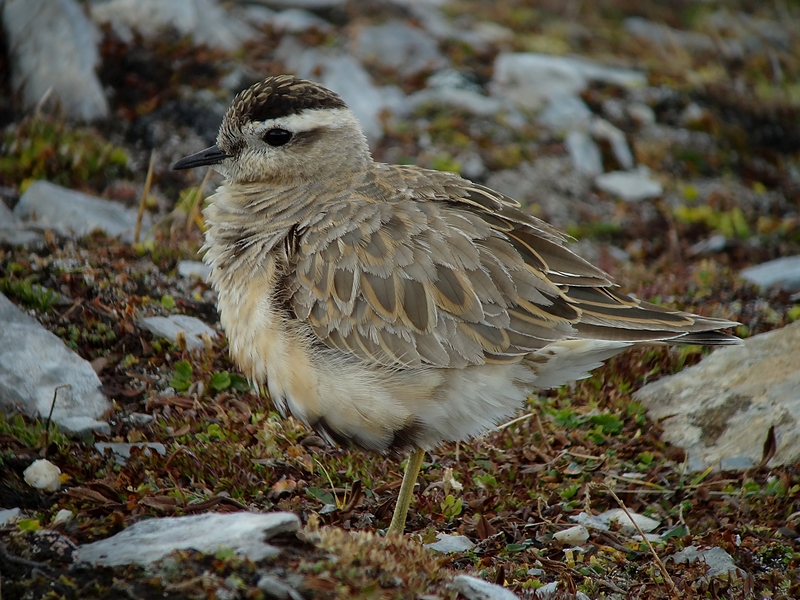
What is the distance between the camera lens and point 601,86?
1366cm

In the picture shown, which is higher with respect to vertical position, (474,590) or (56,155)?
(56,155)

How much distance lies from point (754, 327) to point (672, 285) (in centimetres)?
110

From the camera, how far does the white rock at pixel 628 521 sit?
6.32 metres

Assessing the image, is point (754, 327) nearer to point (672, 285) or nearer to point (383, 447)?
point (672, 285)

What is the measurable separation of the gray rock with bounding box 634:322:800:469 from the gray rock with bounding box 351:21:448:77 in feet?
24.8

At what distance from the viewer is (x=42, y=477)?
5.73m

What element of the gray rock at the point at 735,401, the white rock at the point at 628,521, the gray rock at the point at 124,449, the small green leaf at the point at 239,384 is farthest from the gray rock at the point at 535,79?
→ the gray rock at the point at 124,449

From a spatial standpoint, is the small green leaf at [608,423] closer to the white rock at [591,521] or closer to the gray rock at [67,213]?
the white rock at [591,521]

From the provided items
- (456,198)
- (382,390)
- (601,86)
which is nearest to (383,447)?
(382,390)

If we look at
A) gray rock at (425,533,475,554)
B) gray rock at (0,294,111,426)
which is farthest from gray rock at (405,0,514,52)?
gray rock at (425,533,475,554)

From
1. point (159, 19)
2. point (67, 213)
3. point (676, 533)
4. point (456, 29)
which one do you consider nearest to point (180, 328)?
point (67, 213)

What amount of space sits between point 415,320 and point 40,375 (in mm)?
3057

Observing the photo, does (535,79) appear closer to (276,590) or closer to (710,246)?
(710,246)

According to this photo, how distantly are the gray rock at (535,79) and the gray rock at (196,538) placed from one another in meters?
9.67
